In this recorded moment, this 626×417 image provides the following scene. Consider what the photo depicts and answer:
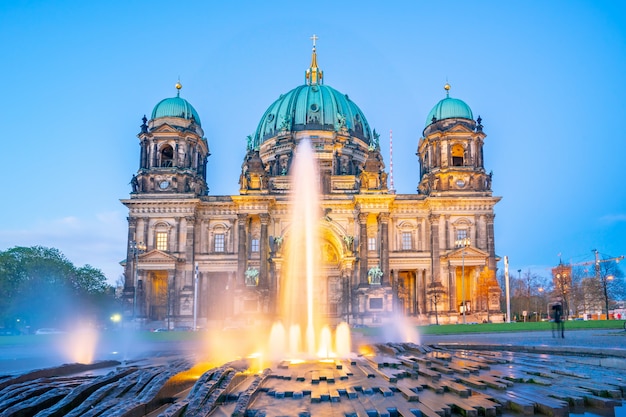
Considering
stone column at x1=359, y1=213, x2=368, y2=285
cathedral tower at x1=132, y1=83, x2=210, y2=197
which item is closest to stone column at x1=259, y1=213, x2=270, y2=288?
cathedral tower at x1=132, y1=83, x2=210, y2=197

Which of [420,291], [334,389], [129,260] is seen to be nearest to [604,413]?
[334,389]

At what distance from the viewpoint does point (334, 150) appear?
7494cm

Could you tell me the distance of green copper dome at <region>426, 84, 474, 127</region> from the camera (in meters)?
69.9

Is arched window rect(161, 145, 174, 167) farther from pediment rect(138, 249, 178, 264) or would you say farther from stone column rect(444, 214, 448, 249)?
stone column rect(444, 214, 448, 249)

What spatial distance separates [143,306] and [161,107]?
24740mm

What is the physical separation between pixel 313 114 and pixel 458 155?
74.1 feet

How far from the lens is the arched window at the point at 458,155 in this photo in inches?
2734

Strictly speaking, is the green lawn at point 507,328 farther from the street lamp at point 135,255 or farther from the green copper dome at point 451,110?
the green copper dome at point 451,110

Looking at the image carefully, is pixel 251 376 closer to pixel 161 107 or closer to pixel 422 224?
pixel 422 224

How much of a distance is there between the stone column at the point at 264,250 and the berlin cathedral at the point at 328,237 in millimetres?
117

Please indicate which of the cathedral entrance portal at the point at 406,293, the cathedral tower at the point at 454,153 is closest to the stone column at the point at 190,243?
the cathedral entrance portal at the point at 406,293

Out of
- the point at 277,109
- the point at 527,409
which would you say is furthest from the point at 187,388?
the point at 277,109

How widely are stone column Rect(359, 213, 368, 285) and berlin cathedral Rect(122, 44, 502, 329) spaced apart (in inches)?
5.5

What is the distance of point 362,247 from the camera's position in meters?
64.1
